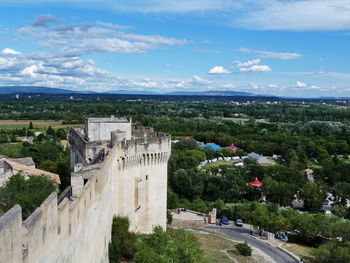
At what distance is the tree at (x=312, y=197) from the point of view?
60.0m

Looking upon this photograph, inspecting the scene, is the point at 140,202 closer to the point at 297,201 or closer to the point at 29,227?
the point at 29,227

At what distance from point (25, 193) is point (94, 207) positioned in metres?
12.9

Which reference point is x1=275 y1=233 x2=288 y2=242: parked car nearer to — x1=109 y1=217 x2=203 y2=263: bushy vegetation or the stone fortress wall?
the stone fortress wall

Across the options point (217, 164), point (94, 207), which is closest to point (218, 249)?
point (94, 207)

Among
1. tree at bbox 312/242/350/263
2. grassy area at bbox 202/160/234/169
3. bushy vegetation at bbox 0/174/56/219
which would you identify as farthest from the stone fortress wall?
grassy area at bbox 202/160/234/169

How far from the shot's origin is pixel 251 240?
43000 millimetres

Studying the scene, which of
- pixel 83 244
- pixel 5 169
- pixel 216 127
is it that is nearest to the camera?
pixel 83 244

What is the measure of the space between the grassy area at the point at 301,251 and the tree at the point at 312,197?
1900cm

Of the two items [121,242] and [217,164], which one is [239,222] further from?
[217,164]

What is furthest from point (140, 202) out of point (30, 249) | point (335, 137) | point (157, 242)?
point (335, 137)

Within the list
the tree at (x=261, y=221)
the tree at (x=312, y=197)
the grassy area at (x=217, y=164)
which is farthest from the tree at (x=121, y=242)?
the grassy area at (x=217, y=164)

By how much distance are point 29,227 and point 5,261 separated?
1.29m

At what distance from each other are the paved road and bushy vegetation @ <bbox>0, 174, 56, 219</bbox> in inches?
860

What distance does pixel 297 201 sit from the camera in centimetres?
6781
